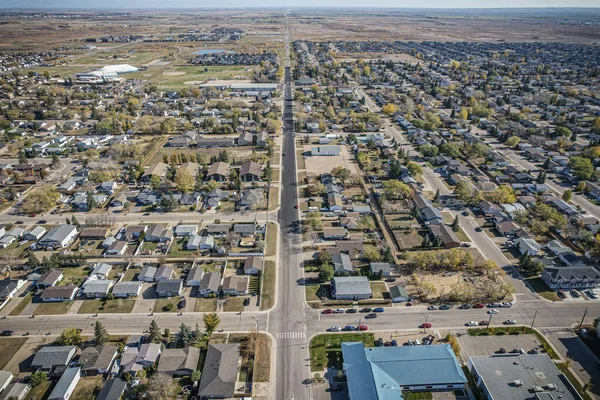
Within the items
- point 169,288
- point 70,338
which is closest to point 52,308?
point 70,338

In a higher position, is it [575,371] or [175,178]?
[175,178]

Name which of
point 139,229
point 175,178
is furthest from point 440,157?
point 139,229

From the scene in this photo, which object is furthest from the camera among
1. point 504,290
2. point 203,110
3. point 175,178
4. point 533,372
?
point 203,110

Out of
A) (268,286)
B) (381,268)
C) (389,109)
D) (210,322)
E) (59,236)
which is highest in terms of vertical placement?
(389,109)

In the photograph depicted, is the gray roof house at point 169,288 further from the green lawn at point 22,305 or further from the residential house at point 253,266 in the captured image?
the green lawn at point 22,305

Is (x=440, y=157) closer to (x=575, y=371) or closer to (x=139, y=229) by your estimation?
(x=575, y=371)

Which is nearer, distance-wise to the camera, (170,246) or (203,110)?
(170,246)

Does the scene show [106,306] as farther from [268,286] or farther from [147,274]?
[268,286]
